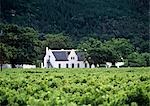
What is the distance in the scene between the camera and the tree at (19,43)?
58250 millimetres

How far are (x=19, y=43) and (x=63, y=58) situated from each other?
2173 centimetres

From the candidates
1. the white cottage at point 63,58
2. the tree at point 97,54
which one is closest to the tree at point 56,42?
the white cottage at point 63,58

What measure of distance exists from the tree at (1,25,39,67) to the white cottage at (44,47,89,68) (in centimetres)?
1844

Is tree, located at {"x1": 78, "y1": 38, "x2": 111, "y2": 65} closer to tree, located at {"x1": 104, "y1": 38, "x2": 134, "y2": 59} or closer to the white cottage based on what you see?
tree, located at {"x1": 104, "y1": 38, "x2": 134, "y2": 59}

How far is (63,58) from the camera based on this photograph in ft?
266

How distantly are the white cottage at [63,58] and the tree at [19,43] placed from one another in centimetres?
1844

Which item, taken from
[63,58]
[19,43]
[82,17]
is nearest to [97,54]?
[63,58]

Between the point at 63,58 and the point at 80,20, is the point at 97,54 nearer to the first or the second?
the point at 63,58

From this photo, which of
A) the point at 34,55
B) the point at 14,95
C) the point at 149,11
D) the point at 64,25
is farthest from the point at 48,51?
the point at 14,95

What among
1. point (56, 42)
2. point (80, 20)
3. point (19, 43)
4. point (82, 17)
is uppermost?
point (82, 17)

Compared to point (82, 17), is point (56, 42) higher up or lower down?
lower down

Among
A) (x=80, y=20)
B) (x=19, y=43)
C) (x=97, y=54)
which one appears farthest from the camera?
(x=80, y=20)

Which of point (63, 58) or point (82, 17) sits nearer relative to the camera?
point (63, 58)

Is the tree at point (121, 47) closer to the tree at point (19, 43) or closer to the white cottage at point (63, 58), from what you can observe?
the white cottage at point (63, 58)
